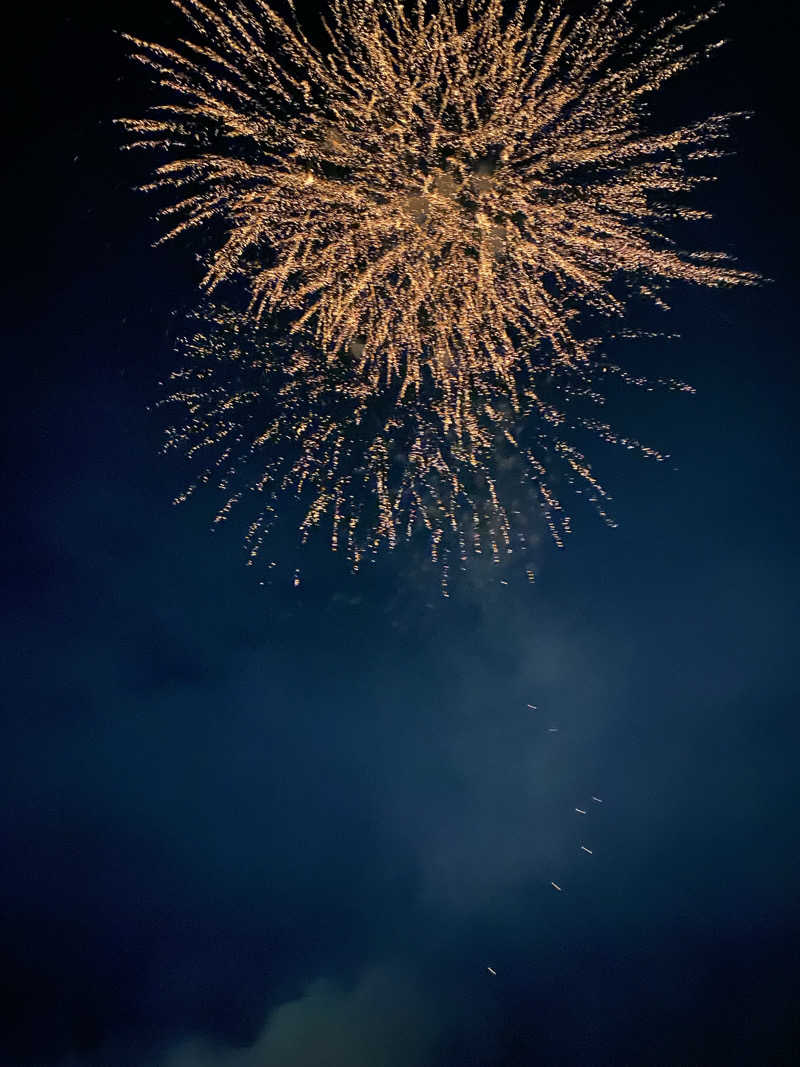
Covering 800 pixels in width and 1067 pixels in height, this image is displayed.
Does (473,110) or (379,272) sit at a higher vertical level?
(473,110)

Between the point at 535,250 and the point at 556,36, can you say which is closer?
the point at 556,36

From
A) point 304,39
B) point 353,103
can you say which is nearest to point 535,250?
point 353,103

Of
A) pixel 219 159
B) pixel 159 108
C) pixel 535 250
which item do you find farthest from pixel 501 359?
pixel 159 108

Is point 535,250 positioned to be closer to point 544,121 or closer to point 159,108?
point 544,121

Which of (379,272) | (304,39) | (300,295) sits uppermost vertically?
(304,39)

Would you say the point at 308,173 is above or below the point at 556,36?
below

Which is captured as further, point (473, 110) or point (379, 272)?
point (379, 272)

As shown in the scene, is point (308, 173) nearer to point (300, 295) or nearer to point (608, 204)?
point (300, 295)

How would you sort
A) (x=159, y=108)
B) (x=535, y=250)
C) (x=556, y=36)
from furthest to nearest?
(x=535, y=250), (x=159, y=108), (x=556, y=36)

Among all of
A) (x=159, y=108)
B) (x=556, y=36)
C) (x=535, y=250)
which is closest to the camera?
(x=556, y=36)
